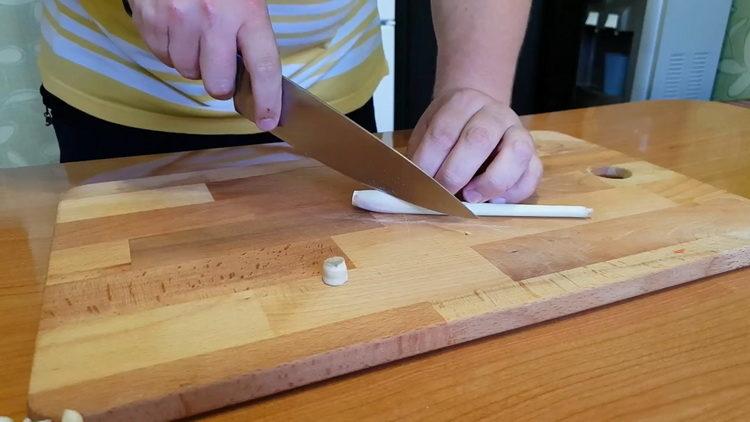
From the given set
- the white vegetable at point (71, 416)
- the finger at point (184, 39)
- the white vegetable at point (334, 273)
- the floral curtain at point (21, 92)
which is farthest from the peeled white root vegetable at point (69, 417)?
the floral curtain at point (21, 92)

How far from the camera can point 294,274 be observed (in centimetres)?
51

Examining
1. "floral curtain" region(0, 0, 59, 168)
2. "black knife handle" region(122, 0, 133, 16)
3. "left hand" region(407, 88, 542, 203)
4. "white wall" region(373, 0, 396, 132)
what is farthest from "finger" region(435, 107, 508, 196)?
"white wall" region(373, 0, 396, 132)

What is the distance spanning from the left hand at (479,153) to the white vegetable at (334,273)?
0.63 feet

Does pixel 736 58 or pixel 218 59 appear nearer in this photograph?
pixel 218 59

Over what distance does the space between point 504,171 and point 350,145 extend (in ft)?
0.53

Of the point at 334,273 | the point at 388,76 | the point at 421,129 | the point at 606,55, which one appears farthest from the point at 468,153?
the point at 388,76

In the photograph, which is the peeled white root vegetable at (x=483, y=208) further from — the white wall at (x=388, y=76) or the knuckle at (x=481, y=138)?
the white wall at (x=388, y=76)

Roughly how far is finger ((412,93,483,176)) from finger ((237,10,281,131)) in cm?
18

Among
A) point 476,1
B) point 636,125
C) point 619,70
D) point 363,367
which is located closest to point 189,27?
point 363,367

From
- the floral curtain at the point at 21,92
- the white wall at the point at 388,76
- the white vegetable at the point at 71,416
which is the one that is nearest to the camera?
the white vegetable at the point at 71,416

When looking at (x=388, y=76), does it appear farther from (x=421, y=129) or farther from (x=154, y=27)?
(x=154, y=27)

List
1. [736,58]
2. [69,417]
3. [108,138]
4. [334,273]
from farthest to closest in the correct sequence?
[736,58]
[108,138]
[334,273]
[69,417]

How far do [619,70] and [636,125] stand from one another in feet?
2.02

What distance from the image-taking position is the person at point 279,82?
63 centimetres
